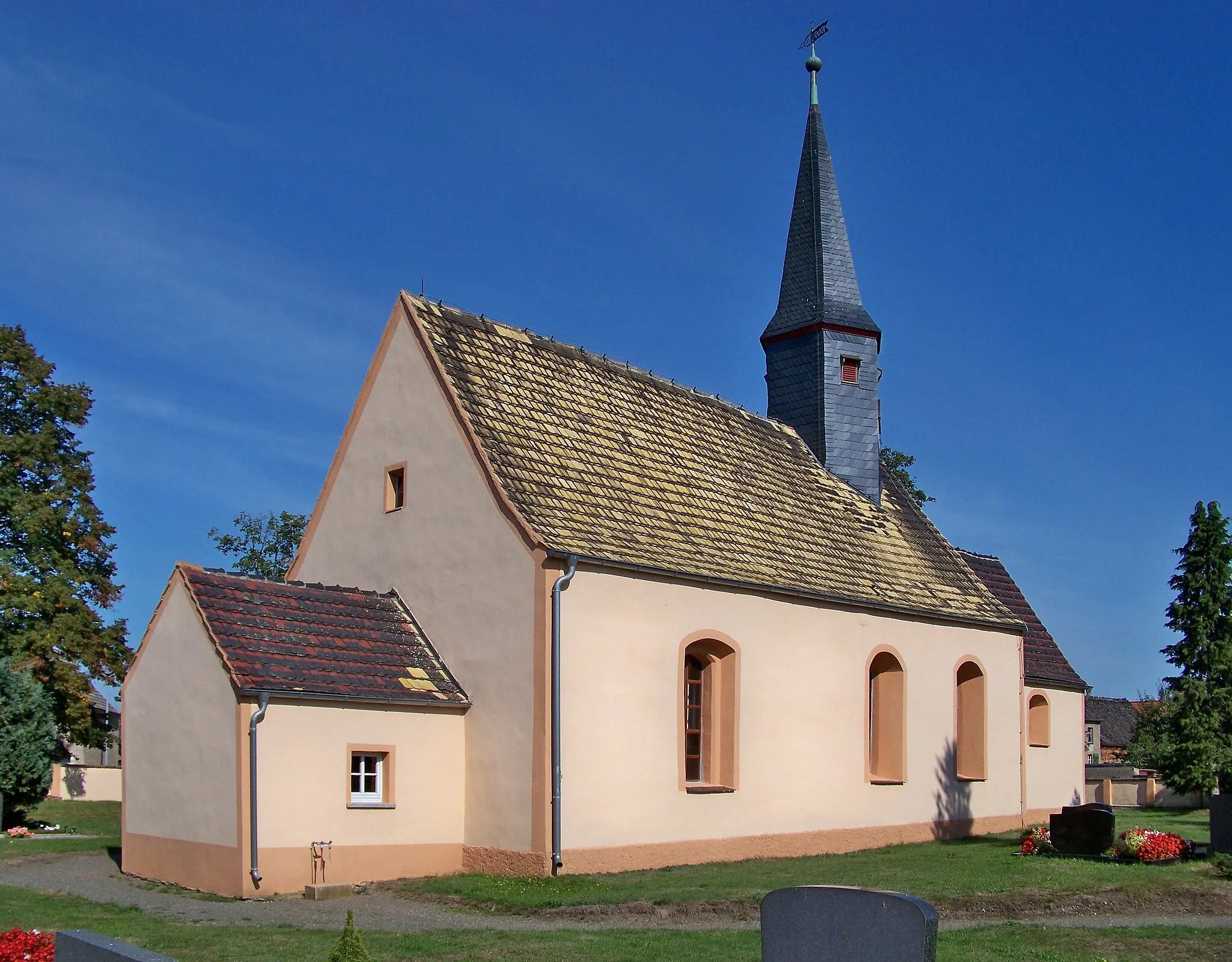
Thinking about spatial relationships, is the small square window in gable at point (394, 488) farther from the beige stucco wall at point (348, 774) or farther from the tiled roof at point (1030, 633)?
the tiled roof at point (1030, 633)

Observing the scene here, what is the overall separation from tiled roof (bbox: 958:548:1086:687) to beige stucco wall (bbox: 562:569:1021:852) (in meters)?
4.34

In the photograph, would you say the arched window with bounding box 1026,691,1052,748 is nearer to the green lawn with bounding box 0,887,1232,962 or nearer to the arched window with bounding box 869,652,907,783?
the arched window with bounding box 869,652,907,783

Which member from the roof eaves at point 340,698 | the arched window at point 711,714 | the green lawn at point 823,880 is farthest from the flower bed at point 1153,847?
the roof eaves at point 340,698

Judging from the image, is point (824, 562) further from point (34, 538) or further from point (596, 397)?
point (34, 538)

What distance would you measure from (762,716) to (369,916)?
27.6 feet

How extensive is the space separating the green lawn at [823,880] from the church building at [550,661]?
794mm

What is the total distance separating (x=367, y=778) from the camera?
17.8m

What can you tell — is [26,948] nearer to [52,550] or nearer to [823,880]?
[823,880]

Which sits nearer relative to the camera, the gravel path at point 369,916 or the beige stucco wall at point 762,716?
the gravel path at point 369,916

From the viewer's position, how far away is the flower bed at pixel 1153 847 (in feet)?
58.5

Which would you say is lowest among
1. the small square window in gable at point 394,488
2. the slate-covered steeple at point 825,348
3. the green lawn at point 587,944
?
the green lawn at point 587,944

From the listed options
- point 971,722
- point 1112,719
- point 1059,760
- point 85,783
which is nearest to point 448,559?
point 971,722

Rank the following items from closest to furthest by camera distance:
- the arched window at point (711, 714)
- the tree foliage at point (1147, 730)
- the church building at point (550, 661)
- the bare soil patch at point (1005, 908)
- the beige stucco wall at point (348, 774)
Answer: the bare soil patch at point (1005, 908) → the beige stucco wall at point (348, 774) → the church building at point (550, 661) → the arched window at point (711, 714) → the tree foliage at point (1147, 730)

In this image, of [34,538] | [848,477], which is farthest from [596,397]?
[34,538]
